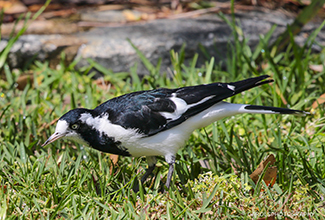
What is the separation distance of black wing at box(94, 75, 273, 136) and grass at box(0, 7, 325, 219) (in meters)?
0.38

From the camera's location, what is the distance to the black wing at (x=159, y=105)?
8.95 ft

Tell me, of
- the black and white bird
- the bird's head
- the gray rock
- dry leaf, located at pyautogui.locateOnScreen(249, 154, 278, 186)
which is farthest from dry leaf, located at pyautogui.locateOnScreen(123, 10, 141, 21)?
dry leaf, located at pyautogui.locateOnScreen(249, 154, 278, 186)

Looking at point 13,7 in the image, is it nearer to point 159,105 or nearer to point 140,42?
point 140,42

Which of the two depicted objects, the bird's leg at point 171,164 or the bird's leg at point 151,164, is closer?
the bird's leg at point 171,164

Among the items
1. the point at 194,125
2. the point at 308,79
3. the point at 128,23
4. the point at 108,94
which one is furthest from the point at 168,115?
the point at 128,23

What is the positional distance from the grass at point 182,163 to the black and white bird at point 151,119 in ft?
0.75

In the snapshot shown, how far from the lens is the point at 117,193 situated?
9.18ft

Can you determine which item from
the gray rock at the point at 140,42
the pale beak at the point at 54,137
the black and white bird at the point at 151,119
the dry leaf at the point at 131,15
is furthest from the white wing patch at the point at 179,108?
the dry leaf at the point at 131,15

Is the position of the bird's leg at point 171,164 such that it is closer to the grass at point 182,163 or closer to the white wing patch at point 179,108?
the grass at point 182,163

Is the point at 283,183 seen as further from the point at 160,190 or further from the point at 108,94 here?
the point at 108,94

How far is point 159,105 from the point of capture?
2.82 metres

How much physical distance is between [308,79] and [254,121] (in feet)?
3.01

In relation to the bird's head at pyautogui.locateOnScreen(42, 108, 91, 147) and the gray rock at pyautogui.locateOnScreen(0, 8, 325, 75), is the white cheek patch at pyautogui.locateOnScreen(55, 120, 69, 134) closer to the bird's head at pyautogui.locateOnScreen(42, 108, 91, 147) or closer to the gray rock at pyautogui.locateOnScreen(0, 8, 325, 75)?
the bird's head at pyautogui.locateOnScreen(42, 108, 91, 147)

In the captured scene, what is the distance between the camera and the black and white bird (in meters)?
2.70
